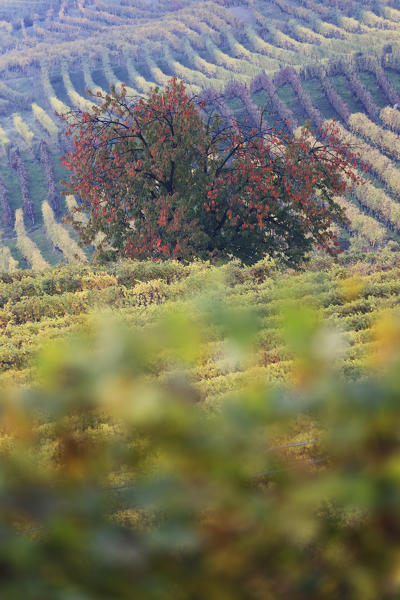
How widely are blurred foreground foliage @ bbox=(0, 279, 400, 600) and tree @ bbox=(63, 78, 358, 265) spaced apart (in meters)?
11.1

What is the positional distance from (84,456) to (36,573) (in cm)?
44

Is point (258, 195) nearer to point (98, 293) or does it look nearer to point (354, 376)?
point (98, 293)

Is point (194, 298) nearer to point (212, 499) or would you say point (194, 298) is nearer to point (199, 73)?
point (212, 499)

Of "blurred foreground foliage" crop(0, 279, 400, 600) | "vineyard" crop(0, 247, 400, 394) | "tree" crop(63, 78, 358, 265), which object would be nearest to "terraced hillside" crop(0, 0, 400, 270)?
"tree" crop(63, 78, 358, 265)

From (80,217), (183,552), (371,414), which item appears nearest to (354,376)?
(371,414)

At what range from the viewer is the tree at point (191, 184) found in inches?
506

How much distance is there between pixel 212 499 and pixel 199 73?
80.5 meters

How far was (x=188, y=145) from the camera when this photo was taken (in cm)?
1345

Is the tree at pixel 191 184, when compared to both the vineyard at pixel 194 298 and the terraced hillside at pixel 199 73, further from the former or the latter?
the vineyard at pixel 194 298

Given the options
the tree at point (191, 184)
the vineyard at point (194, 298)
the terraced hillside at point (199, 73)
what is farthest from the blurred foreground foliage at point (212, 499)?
the terraced hillside at point (199, 73)

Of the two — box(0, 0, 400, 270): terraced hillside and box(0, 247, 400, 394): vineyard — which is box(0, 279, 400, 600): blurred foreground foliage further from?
box(0, 0, 400, 270): terraced hillside

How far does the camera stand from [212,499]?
123 cm

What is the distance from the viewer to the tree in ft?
42.2

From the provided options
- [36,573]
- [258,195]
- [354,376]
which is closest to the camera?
[36,573]
